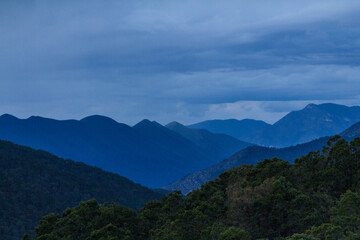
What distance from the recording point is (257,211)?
43469 mm

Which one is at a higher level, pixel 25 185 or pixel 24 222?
pixel 25 185

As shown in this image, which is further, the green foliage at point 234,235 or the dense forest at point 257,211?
the dense forest at point 257,211

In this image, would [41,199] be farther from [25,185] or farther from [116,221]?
[116,221]

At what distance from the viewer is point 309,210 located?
4081 cm

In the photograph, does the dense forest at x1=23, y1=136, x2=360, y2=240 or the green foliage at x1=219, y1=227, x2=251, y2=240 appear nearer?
the green foliage at x1=219, y1=227, x2=251, y2=240

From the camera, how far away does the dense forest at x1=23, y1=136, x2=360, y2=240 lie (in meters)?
38.8

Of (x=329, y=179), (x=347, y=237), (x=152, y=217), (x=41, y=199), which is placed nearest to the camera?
(x=347, y=237)

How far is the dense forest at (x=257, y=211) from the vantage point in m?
38.8

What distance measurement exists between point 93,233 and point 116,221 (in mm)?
5209

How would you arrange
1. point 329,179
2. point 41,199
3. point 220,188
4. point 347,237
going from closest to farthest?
point 347,237, point 329,179, point 220,188, point 41,199

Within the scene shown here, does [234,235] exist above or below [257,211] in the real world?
below

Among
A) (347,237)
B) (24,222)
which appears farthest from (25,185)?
(347,237)

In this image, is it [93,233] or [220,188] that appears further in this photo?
[220,188]

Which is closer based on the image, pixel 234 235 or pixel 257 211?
pixel 234 235
